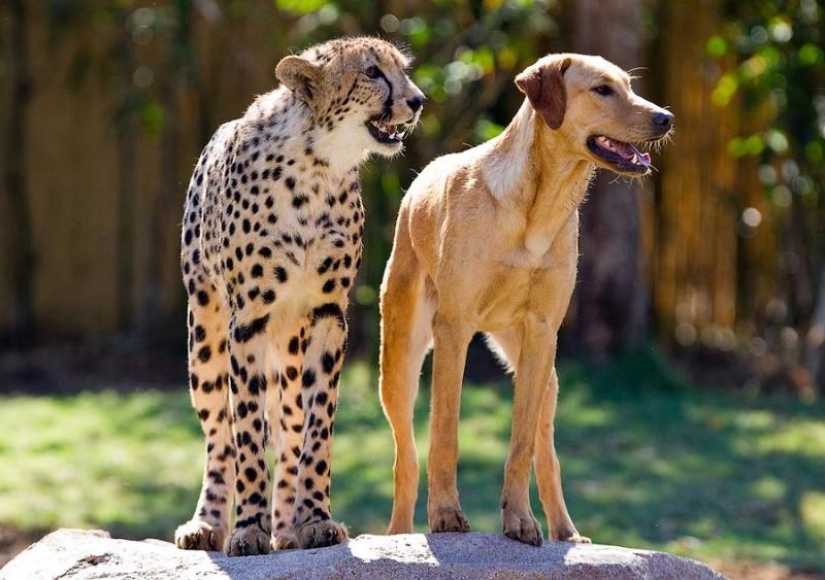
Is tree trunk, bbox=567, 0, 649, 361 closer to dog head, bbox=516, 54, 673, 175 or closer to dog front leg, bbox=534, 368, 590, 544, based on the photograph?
dog front leg, bbox=534, 368, 590, 544

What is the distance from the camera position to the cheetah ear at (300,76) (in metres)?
4.92

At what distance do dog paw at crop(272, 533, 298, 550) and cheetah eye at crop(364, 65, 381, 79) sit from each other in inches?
62.7

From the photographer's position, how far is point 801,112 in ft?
35.5

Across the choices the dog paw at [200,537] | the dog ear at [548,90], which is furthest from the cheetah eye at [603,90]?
the dog paw at [200,537]

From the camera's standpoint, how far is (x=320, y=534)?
4.86 m

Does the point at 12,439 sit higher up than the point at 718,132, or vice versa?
the point at 718,132

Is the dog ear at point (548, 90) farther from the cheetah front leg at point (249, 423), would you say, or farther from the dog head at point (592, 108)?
the cheetah front leg at point (249, 423)

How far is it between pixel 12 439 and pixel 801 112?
6134 mm

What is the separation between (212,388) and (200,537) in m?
0.59

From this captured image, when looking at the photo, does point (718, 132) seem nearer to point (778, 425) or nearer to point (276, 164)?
point (778, 425)

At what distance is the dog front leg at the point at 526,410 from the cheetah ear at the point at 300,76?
1.08 m

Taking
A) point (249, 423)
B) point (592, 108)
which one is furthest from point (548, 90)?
point (249, 423)

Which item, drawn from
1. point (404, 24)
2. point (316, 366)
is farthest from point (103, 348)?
point (316, 366)

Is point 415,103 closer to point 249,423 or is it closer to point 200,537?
point 249,423
